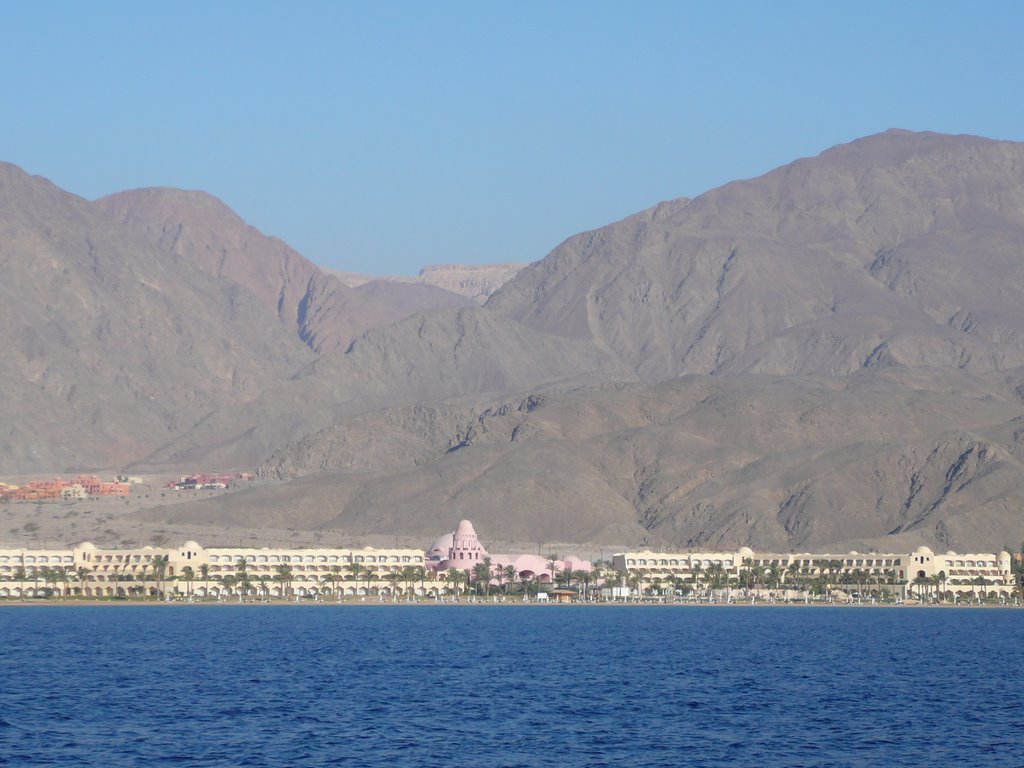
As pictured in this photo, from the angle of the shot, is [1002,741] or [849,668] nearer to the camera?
[1002,741]

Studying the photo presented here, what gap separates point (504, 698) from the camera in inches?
4380

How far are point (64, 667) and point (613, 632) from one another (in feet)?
208

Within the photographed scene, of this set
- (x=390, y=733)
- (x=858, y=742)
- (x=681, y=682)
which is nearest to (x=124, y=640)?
(x=681, y=682)

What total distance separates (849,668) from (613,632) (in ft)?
157

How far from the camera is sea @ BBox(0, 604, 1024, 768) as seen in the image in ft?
287

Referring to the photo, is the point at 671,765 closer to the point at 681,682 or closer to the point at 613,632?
the point at 681,682

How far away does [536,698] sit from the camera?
111m

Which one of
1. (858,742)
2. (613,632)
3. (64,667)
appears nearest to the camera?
(858,742)

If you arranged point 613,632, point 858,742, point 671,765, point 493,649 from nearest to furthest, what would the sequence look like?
point 671,765 → point 858,742 → point 493,649 → point 613,632

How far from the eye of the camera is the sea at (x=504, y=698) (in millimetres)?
87500

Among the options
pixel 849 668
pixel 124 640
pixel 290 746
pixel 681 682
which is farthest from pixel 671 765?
pixel 124 640

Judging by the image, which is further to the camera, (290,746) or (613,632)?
(613,632)

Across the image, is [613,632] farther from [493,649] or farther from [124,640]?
[124,640]

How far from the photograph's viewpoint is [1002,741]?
91.5m
